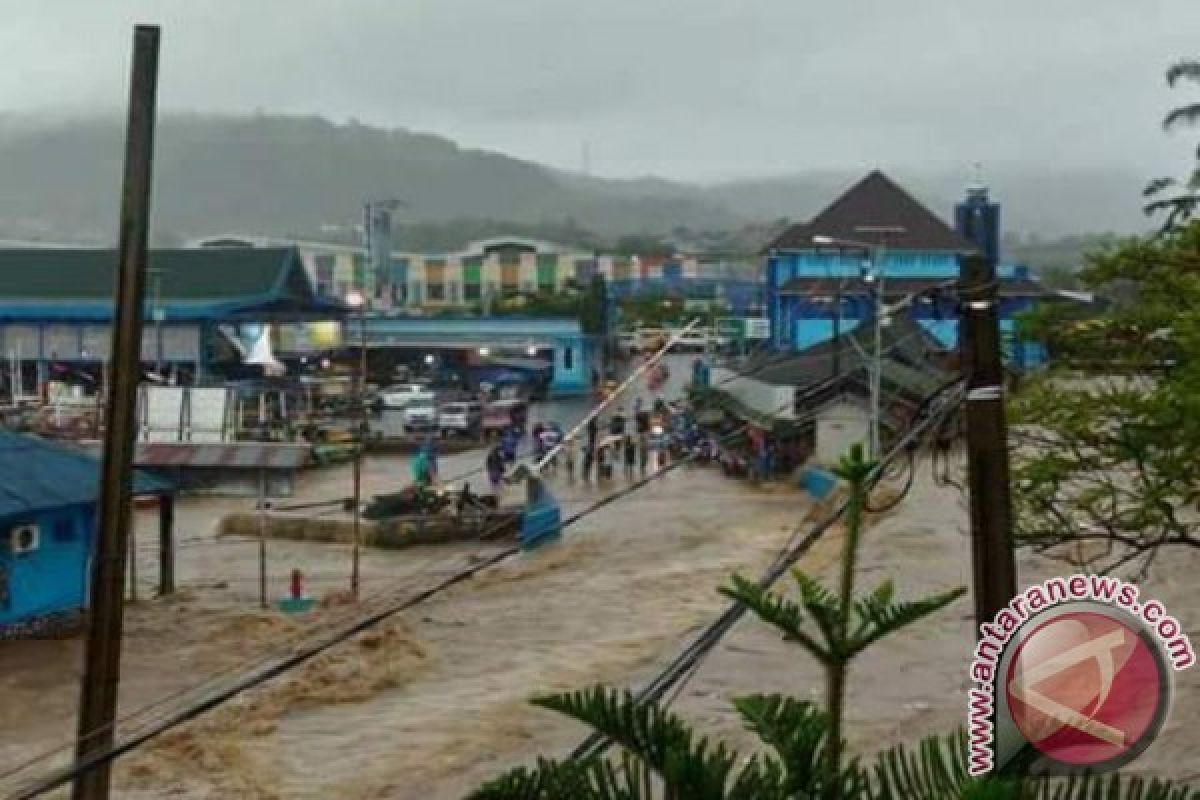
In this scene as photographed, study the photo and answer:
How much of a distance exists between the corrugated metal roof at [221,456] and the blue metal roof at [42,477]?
248 inches

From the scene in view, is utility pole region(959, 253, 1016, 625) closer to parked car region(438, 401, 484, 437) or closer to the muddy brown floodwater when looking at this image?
the muddy brown floodwater

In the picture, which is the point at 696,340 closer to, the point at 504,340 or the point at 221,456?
the point at 504,340

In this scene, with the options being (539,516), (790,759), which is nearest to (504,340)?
(539,516)

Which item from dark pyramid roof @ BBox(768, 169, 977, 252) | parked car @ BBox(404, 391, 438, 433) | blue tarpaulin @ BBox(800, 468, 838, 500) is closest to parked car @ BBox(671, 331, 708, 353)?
dark pyramid roof @ BBox(768, 169, 977, 252)

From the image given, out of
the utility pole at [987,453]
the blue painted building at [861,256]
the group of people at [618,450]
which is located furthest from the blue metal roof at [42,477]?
the blue painted building at [861,256]

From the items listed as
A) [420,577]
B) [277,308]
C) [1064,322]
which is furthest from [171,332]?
[1064,322]

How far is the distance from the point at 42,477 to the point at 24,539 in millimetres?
1212

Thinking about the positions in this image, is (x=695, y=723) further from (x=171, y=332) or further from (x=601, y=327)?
(x=601, y=327)

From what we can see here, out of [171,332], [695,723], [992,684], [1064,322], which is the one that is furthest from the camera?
[171,332]

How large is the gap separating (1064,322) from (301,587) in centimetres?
1706

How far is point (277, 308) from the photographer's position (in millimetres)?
60062

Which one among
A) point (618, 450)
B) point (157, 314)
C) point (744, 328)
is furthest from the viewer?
point (744, 328)

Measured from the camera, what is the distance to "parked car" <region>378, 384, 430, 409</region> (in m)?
61.0

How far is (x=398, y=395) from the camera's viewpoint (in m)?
62.7
